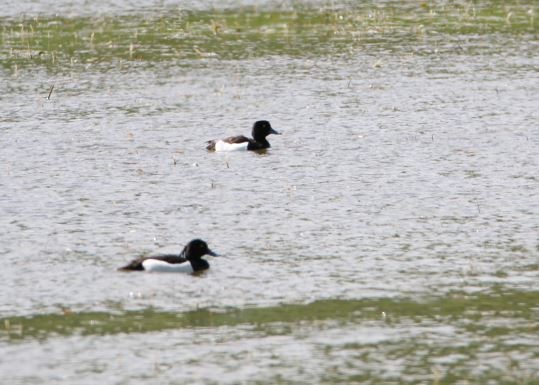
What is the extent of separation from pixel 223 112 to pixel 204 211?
1030cm

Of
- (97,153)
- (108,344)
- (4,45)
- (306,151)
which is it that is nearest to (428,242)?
(108,344)

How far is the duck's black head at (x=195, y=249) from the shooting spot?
17422 millimetres

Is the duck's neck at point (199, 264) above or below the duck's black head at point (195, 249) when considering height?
below

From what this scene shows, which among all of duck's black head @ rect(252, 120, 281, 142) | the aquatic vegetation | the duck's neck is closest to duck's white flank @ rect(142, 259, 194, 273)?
the duck's neck

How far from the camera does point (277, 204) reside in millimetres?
21500

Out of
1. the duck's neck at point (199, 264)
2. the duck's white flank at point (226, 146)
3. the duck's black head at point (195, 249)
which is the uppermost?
the duck's black head at point (195, 249)

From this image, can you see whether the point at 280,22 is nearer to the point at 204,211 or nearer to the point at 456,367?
the point at 204,211

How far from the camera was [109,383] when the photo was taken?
13227 mm

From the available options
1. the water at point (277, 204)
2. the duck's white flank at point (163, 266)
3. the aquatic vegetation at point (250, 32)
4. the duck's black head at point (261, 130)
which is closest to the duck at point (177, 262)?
the duck's white flank at point (163, 266)

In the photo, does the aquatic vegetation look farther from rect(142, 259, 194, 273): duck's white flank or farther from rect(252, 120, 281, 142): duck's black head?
rect(142, 259, 194, 273): duck's white flank

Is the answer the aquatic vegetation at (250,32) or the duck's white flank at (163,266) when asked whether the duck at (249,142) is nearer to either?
the duck's white flank at (163,266)

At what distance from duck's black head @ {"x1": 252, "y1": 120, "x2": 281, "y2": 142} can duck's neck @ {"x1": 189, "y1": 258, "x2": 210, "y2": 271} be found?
9.36 m

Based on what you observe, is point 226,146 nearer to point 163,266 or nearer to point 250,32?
point 163,266

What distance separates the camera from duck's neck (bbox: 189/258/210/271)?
17516 mm
